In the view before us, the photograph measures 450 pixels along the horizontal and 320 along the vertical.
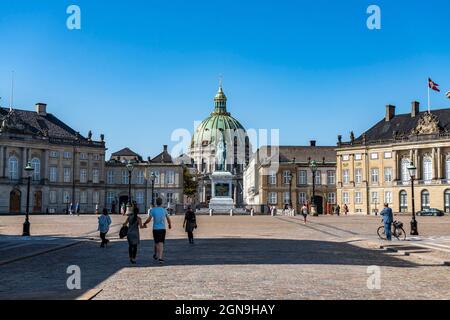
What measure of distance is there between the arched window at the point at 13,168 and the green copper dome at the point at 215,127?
3641 inches

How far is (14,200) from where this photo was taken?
8094cm

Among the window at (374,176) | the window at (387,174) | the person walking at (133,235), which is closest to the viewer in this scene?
the person walking at (133,235)

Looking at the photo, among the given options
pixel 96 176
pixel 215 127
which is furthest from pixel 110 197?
pixel 215 127

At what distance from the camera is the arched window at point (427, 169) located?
3115 inches

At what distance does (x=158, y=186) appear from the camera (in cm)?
9825

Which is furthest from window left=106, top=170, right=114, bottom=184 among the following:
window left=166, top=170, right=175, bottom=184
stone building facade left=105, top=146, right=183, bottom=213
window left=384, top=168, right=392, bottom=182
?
window left=384, top=168, right=392, bottom=182

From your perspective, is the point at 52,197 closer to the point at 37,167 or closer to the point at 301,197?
the point at 37,167

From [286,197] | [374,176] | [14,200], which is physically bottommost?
[14,200]

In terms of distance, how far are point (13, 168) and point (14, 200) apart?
445 centimetres

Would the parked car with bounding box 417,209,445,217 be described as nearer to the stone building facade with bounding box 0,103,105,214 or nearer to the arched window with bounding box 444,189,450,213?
the arched window with bounding box 444,189,450,213

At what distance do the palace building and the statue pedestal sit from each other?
832 inches

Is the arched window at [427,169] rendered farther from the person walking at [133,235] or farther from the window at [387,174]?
the person walking at [133,235]

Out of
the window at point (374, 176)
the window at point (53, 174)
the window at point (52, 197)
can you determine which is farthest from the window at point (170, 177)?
the window at point (374, 176)
